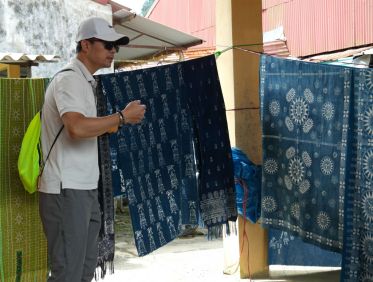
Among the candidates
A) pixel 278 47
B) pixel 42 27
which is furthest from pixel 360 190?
pixel 278 47

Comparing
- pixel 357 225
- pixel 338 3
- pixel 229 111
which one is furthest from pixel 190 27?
pixel 357 225

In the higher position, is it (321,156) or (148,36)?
(148,36)

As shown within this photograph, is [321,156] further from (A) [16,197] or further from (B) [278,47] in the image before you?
(B) [278,47]

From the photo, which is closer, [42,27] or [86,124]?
[86,124]

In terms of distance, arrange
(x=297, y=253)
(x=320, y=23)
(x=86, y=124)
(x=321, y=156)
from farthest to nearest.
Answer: (x=320, y=23) < (x=297, y=253) < (x=321, y=156) < (x=86, y=124)

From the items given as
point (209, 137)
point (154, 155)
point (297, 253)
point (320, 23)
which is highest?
point (320, 23)

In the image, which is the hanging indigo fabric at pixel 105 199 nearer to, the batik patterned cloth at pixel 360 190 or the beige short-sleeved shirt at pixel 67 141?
the beige short-sleeved shirt at pixel 67 141

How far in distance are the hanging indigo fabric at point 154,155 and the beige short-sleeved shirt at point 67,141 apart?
54.1 inches

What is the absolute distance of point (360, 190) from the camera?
3930mm

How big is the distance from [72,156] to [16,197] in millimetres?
1375

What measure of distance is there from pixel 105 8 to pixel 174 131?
4.67 meters

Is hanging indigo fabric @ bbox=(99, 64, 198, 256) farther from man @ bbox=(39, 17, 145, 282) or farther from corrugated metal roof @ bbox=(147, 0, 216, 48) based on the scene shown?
corrugated metal roof @ bbox=(147, 0, 216, 48)

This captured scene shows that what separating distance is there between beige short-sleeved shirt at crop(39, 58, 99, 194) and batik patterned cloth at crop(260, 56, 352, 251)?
1968 millimetres

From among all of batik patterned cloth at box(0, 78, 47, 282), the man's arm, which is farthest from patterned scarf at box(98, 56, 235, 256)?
the man's arm
